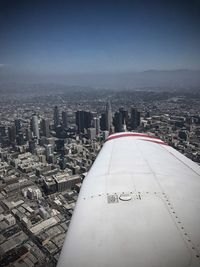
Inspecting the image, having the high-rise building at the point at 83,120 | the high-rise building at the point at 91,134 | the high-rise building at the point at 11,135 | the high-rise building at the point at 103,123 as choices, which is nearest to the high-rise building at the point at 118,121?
the high-rise building at the point at 103,123

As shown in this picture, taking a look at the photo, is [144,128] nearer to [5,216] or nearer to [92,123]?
[92,123]

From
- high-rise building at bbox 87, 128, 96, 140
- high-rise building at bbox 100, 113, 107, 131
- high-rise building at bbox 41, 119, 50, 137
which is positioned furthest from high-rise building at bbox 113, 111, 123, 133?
high-rise building at bbox 41, 119, 50, 137

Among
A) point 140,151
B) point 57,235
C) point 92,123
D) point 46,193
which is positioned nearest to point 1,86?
point 92,123

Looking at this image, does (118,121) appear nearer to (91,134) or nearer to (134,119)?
(134,119)

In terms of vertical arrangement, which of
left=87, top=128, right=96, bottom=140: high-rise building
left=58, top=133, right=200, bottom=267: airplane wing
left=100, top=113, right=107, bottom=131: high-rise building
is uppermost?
left=58, top=133, right=200, bottom=267: airplane wing

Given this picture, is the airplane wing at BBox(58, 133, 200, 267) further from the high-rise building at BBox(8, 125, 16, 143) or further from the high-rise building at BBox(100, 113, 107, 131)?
the high-rise building at BBox(100, 113, 107, 131)

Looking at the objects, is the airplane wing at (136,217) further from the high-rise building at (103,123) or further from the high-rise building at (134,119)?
the high-rise building at (103,123)

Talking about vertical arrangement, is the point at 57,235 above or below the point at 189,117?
below

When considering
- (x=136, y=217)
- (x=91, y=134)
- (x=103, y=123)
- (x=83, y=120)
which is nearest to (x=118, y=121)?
(x=103, y=123)
